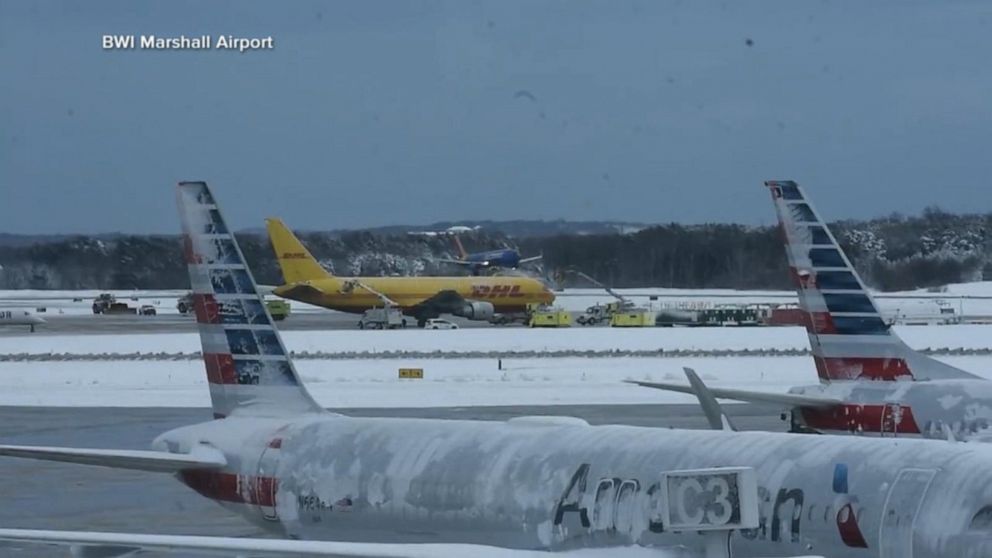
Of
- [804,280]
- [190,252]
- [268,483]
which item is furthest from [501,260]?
[268,483]

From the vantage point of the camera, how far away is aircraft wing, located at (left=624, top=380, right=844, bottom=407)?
22952mm

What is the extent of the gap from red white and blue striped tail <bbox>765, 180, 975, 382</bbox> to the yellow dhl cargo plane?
77.8 metres

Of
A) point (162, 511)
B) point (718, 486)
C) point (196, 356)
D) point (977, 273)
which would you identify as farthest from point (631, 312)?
point (718, 486)

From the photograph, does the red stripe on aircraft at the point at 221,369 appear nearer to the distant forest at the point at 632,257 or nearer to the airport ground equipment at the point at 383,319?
the airport ground equipment at the point at 383,319

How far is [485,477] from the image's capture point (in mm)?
16438

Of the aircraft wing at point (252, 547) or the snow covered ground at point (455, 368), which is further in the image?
the snow covered ground at point (455, 368)

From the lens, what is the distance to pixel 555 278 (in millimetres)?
171250

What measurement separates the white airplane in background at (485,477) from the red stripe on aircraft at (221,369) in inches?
1.0

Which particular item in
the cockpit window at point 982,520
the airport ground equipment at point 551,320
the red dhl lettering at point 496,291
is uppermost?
the red dhl lettering at point 496,291

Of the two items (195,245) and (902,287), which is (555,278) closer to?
(902,287)

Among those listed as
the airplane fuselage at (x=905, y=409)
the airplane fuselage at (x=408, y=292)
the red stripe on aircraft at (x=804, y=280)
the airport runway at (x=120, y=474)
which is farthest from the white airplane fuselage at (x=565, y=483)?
the airplane fuselage at (x=408, y=292)

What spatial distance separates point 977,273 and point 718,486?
150299mm

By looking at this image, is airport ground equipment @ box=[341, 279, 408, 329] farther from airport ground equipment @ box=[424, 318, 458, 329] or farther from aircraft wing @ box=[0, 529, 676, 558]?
aircraft wing @ box=[0, 529, 676, 558]

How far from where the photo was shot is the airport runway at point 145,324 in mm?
98250
